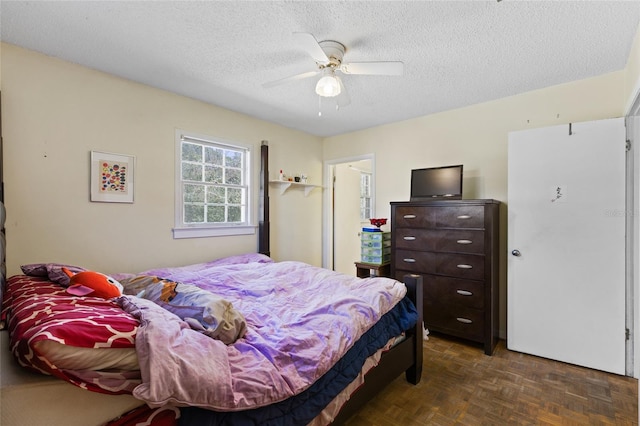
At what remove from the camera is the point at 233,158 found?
3.53 m

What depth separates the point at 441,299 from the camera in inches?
115

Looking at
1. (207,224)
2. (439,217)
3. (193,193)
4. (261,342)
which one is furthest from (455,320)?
(193,193)

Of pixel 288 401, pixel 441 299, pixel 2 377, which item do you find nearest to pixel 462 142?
pixel 441 299

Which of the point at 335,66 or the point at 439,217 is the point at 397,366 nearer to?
the point at 439,217

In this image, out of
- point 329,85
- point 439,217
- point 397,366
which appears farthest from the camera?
point 439,217

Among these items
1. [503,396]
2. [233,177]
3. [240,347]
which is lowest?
[503,396]

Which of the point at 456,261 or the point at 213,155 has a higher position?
the point at 213,155

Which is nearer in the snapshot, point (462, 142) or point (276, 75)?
point (276, 75)

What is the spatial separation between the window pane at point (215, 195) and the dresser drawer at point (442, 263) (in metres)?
2.07

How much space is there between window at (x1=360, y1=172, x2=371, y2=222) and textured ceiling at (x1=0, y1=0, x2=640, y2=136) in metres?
2.51

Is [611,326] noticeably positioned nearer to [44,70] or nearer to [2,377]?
[2,377]

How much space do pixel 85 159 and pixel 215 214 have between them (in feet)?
4.15

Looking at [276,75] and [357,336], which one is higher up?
[276,75]

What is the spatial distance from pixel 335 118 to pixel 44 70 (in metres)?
2.71
